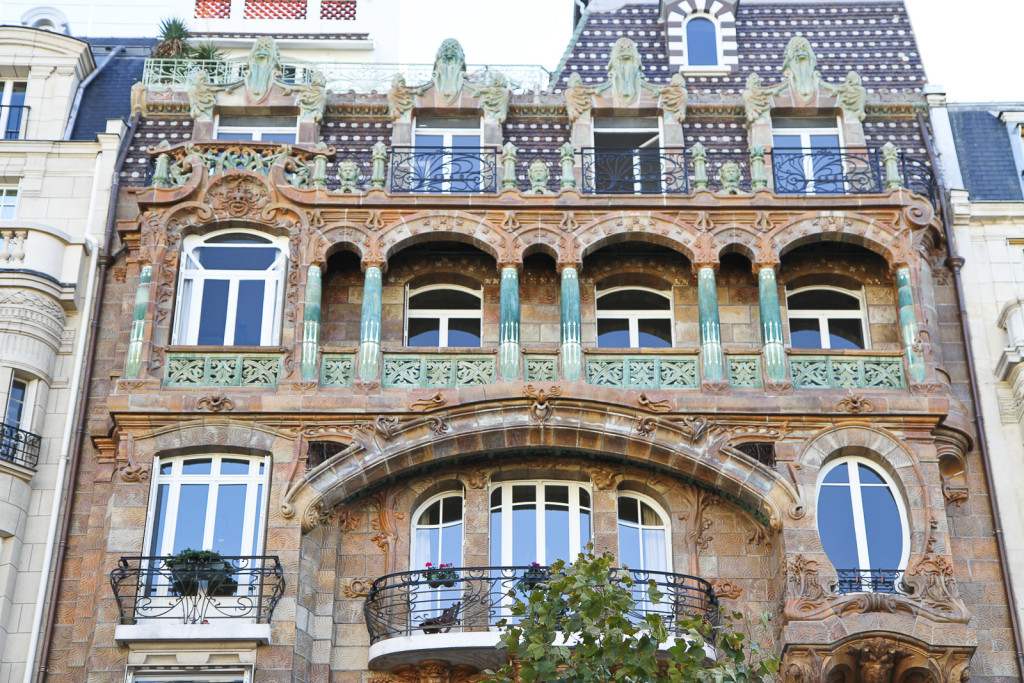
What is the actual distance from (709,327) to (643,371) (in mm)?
1354

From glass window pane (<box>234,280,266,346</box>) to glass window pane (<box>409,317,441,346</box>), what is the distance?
2.63 m

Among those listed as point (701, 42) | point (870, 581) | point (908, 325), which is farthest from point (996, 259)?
point (701, 42)

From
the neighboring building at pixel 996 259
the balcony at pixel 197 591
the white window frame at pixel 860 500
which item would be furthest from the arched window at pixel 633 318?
the balcony at pixel 197 591

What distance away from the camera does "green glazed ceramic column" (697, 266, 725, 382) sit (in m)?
25.2

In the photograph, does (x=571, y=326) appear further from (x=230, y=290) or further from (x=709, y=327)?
(x=230, y=290)

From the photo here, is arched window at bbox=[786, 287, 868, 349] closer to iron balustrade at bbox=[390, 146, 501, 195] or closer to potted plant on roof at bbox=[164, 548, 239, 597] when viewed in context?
iron balustrade at bbox=[390, 146, 501, 195]

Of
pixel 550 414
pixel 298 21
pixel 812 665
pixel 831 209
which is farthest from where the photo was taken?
pixel 298 21

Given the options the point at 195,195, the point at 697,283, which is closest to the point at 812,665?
the point at 697,283

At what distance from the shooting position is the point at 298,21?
3550 cm

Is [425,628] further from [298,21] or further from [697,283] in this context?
[298,21]

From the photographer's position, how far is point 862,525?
24.2 metres

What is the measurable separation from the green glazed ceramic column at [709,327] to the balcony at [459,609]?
3.47 meters


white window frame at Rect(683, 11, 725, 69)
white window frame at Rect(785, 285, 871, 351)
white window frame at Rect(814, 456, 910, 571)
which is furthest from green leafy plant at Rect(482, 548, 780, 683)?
white window frame at Rect(683, 11, 725, 69)

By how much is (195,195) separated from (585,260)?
682 centimetres
